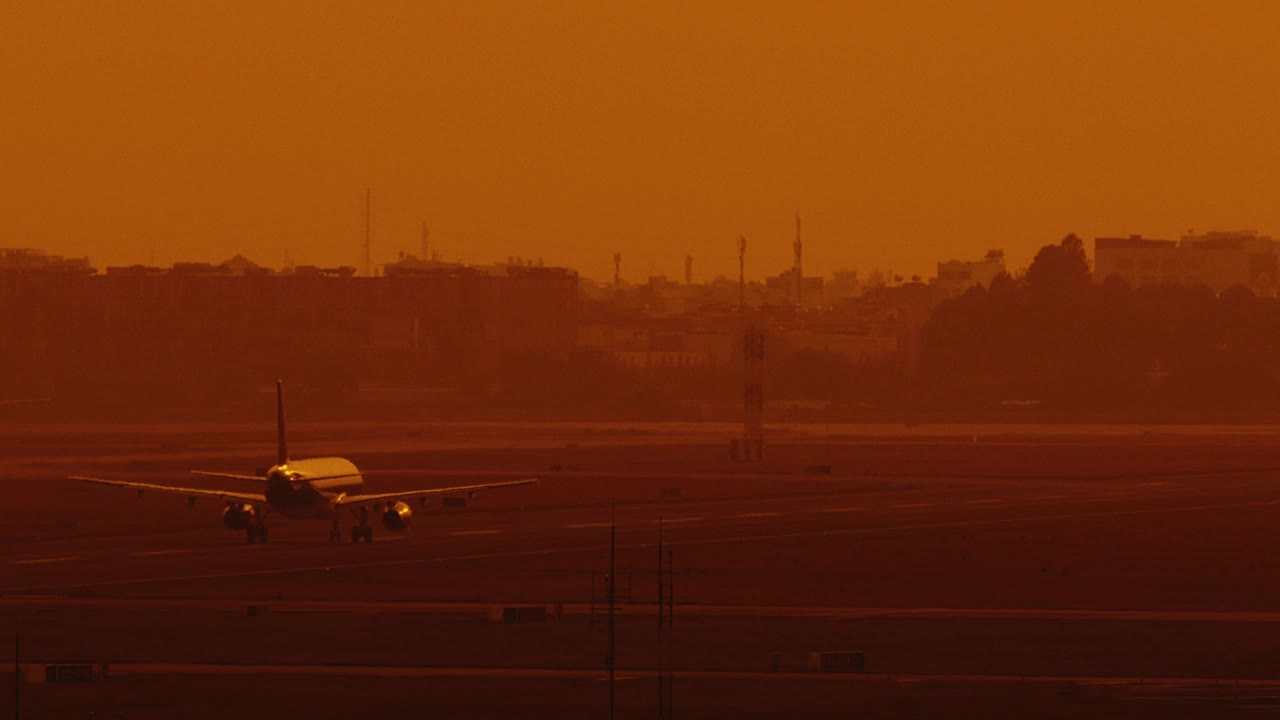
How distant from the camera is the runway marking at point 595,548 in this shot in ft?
192

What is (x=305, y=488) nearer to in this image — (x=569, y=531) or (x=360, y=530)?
(x=360, y=530)

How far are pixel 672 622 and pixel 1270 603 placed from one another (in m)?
15.7

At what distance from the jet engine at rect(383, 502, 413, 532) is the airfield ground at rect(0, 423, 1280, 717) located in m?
1.28

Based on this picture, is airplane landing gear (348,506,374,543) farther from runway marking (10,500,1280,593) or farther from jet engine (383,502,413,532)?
runway marking (10,500,1280,593)

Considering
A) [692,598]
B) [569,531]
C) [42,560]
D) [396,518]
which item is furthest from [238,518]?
[692,598]

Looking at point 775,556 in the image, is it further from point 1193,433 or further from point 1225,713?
point 1193,433

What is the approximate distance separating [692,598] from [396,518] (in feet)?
64.0

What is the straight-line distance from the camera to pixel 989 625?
48.9 m

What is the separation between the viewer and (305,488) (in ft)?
229

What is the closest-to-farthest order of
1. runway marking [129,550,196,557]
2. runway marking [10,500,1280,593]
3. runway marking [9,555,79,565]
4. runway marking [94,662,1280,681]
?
runway marking [94,662,1280,681] → runway marking [10,500,1280,593] → runway marking [9,555,79,565] → runway marking [129,550,196,557]

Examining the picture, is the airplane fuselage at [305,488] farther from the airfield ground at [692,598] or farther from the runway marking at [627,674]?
the runway marking at [627,674]

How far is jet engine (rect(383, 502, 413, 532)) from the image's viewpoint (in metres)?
71.8

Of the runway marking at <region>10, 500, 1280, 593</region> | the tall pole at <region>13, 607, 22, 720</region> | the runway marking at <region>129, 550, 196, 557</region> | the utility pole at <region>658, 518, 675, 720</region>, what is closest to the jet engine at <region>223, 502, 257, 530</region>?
the runway marking at <region>129, 550, 196, 557</region>

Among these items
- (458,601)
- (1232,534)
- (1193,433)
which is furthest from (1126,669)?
(1193,433)
